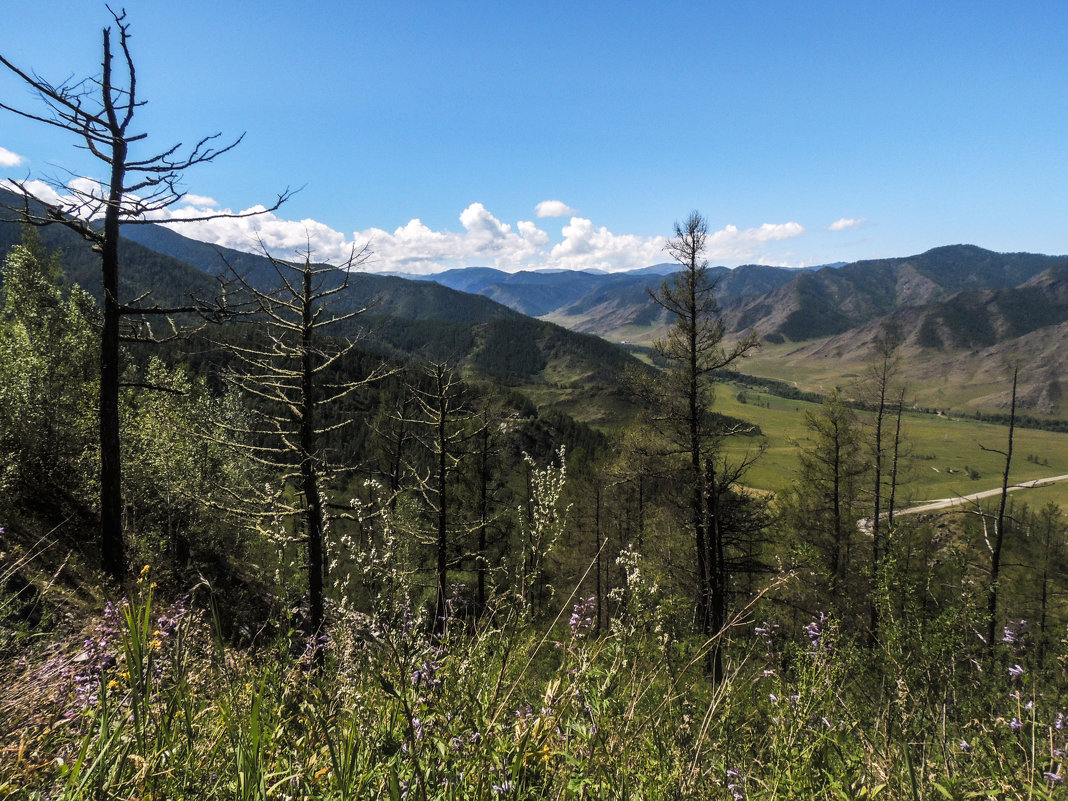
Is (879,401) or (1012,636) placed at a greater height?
(879,401)

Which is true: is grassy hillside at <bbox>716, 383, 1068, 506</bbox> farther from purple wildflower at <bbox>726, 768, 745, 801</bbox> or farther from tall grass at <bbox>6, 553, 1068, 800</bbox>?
tall grass at <bbox>6, 553, 1068, 800</bbox>

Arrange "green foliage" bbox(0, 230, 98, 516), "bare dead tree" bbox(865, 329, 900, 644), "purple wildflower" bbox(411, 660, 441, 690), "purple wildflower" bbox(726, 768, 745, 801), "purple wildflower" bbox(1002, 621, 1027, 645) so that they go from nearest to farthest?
"purple wildflower" bbox(726, 768, 745, 801) → "purple wildflower" bbox(411, 660, 441, 690) → "purple wildflower" bbox(1002, 621, 1027, 645) → "green foliage" bbox(0, 230, 98, 516) → "bare dead tree" bbox(865, 329, 900, 644)

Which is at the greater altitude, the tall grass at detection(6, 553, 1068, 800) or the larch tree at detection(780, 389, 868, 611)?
the tall grass at detection(6, 553, 1068, 800)

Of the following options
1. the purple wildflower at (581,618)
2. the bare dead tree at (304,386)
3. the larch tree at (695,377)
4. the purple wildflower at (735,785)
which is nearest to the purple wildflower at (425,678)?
the purple wildflower at (581,618)

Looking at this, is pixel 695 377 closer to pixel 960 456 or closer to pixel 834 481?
pixel 834 481

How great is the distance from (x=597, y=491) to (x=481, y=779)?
2704cm

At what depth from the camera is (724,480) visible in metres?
14.2

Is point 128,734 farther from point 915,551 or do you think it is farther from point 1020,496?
point 1020,496

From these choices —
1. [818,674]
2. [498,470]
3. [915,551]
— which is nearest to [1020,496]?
[915,551]

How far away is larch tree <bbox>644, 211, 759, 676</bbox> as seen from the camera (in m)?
13.9

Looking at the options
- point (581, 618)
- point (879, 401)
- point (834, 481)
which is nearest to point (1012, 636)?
point (581, 618)

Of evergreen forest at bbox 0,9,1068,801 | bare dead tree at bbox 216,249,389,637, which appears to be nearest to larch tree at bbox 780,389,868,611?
evergreen forest at bbox 0,9,1068,801

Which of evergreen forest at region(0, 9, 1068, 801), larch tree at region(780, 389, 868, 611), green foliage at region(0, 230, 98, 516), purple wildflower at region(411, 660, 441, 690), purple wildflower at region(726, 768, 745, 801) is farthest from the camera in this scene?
larch tree at region(780, 389, 868, 611)

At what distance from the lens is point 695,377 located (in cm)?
1418
